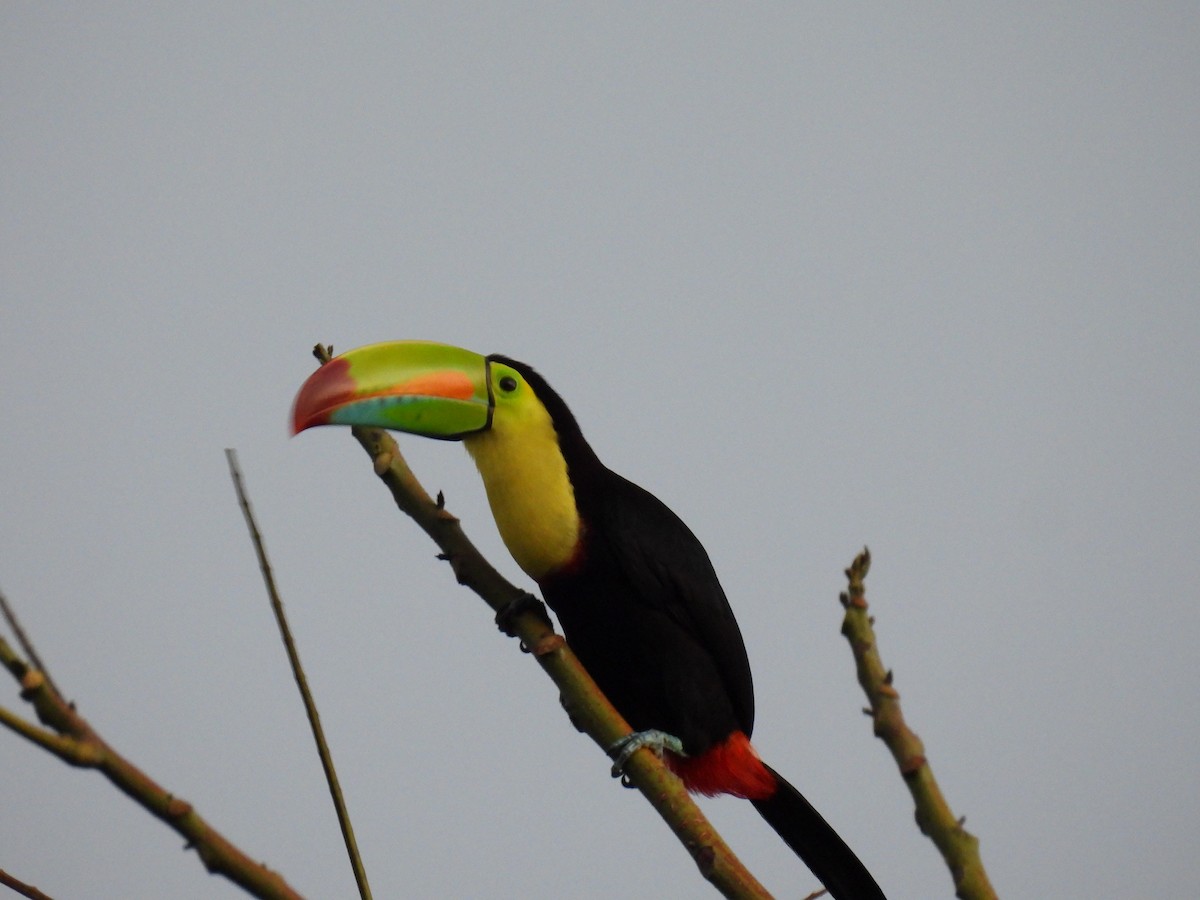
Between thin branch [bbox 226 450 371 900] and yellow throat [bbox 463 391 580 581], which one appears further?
yellow throat [bbox 463 391 580 581]

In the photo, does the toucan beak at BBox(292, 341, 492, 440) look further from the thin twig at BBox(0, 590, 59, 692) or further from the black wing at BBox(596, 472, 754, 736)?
the thin twig at BBox(0, 590, 59, 692)

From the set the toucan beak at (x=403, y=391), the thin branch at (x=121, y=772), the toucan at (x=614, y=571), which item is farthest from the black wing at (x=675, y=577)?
the thin branch at (x=121, y=772)

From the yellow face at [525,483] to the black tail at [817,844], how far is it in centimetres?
96

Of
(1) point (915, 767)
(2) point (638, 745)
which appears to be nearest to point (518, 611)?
(2) point (638, 745)

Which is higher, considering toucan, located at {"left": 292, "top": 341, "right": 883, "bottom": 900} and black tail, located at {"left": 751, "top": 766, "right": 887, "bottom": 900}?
toucan, located at {"left": 292, "top": 341, "right": 883, "bottom": 900}

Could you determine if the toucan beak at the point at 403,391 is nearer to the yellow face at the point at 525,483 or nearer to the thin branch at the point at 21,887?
the yellow face at the point at 525,483

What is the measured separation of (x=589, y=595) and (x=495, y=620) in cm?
64

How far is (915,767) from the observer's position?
1564 mm

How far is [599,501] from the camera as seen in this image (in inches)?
147

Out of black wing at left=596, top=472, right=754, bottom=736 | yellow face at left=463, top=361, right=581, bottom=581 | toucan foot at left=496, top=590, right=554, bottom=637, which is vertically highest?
yellow face at left=463, top=361, right=581, bottom=581

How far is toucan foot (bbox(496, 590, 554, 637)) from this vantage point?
9.78 feet

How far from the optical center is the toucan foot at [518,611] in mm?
2982

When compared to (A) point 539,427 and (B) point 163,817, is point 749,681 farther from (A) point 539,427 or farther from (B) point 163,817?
(B) point 163,817

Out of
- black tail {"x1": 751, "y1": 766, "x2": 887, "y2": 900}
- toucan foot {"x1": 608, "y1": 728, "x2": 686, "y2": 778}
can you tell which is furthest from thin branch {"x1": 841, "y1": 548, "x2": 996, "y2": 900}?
black tail {"x1": 751, "y1": 766, "x2": 887, "y2": 900}
